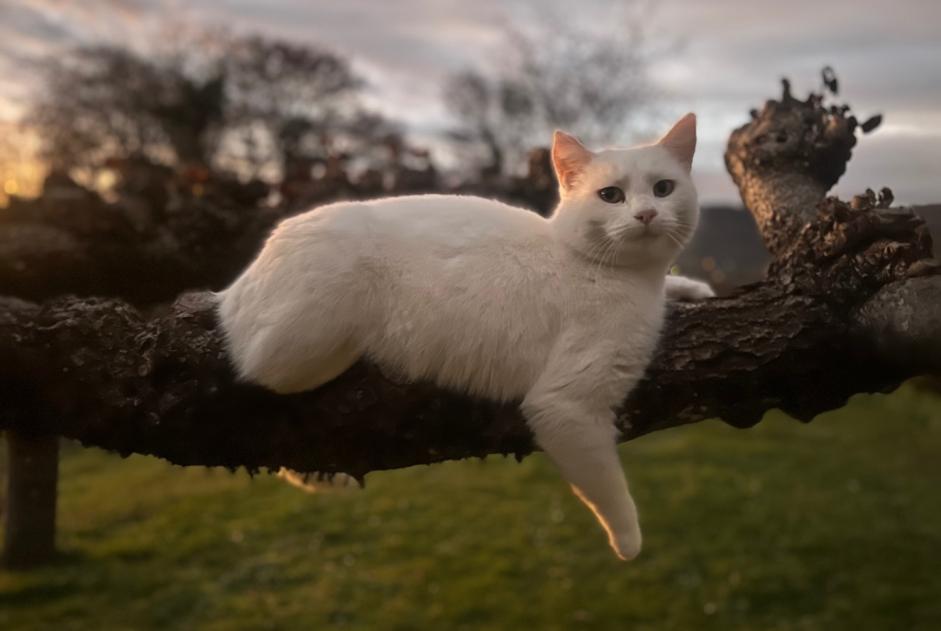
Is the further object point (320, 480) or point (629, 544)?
point (320, 480)

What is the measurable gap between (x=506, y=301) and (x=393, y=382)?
0.29m

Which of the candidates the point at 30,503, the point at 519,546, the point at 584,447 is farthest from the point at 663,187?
the point at 519,546

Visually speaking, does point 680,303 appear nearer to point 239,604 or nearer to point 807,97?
point 807,97

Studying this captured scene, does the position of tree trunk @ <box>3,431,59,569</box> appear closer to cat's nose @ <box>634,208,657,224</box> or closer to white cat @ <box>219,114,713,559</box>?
white cat @ <box>219,114,713,559</box>

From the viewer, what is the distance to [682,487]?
7.16 m

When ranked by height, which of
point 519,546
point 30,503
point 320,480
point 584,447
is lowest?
point 519,546

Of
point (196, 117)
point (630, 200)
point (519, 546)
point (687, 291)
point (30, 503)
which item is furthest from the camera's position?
point (196, 117)

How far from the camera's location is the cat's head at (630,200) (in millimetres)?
1700

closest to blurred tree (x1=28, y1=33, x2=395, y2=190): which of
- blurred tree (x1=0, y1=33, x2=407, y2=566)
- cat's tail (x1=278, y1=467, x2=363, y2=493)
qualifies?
blurred tree (x1=0, y1=33, x2=407, y2=566)

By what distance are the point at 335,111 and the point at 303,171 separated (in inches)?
175

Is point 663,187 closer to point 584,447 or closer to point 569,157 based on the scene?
point 569,157

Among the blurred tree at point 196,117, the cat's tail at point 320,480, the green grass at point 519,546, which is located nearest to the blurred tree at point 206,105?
the blurred tree at point 196,117

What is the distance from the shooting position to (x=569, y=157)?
181 centimetres

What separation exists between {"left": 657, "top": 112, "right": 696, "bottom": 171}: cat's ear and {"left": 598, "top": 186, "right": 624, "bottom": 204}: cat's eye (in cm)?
16
